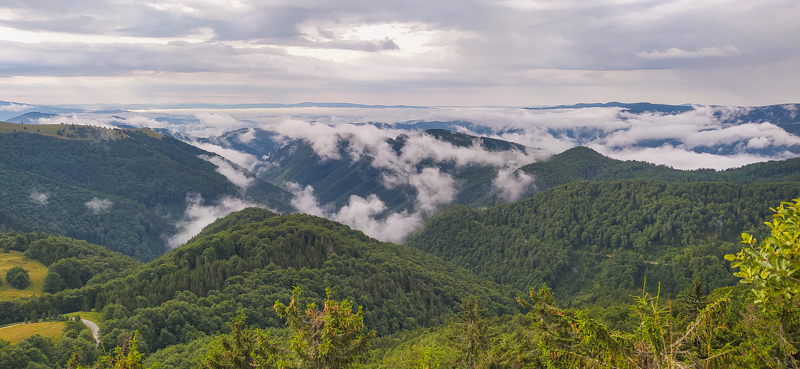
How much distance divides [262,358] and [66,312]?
146m

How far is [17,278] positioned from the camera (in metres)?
140

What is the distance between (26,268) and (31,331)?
81.5 metres

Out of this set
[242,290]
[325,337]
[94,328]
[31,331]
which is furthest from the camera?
[242,290]

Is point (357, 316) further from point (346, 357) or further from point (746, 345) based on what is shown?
point (746, 345)

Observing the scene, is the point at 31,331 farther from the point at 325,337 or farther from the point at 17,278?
the point at 325,337

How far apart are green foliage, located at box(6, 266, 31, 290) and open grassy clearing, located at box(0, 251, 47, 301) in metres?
1.24

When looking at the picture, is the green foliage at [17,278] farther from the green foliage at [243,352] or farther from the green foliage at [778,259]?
the green foliage at [778,259]

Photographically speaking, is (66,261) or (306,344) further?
(66,261)

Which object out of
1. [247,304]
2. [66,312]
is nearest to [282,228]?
[247,304]

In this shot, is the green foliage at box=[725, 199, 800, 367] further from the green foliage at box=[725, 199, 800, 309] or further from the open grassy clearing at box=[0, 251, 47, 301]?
the open grassy clearing at box=[0, 251, 47, 301]

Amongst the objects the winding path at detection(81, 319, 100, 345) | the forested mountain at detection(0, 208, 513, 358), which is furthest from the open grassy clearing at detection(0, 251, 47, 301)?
the winding path at detection(81, 319, 100, 345)

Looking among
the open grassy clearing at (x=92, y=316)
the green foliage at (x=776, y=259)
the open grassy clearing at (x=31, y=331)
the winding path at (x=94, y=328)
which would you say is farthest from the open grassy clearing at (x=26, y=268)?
the green foliage at (x=776, y=259)

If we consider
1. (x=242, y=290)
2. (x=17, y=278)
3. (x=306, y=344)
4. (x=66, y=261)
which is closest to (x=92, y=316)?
(x=242, y=290)

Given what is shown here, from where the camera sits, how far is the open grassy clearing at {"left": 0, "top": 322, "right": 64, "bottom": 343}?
312 feet
